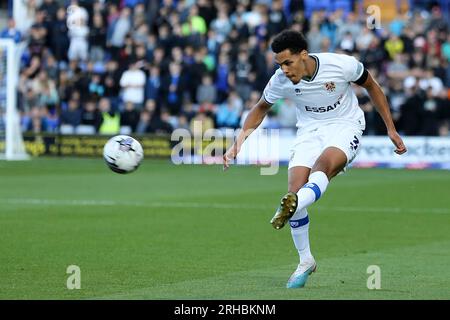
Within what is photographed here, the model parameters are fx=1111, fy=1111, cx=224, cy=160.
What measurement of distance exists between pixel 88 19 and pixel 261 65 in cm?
568

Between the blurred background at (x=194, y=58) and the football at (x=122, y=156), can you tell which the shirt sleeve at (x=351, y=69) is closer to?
the football at (x=122, y=156)

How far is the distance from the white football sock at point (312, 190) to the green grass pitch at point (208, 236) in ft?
2.42

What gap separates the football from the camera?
11.0 meters

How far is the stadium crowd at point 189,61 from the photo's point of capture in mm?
26828

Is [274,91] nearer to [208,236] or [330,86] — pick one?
[330,86]

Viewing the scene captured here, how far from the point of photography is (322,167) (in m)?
9.55

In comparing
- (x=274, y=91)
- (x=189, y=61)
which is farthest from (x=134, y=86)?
(x=274, y=91)

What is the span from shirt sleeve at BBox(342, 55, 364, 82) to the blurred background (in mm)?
16259

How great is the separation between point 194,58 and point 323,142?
19164mm

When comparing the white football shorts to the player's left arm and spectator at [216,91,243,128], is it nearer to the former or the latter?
the player's left arm

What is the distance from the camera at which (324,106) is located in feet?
32.9

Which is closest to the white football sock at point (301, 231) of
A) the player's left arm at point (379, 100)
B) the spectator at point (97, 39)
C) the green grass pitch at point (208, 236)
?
the green grass pitch at point (208, 236)
